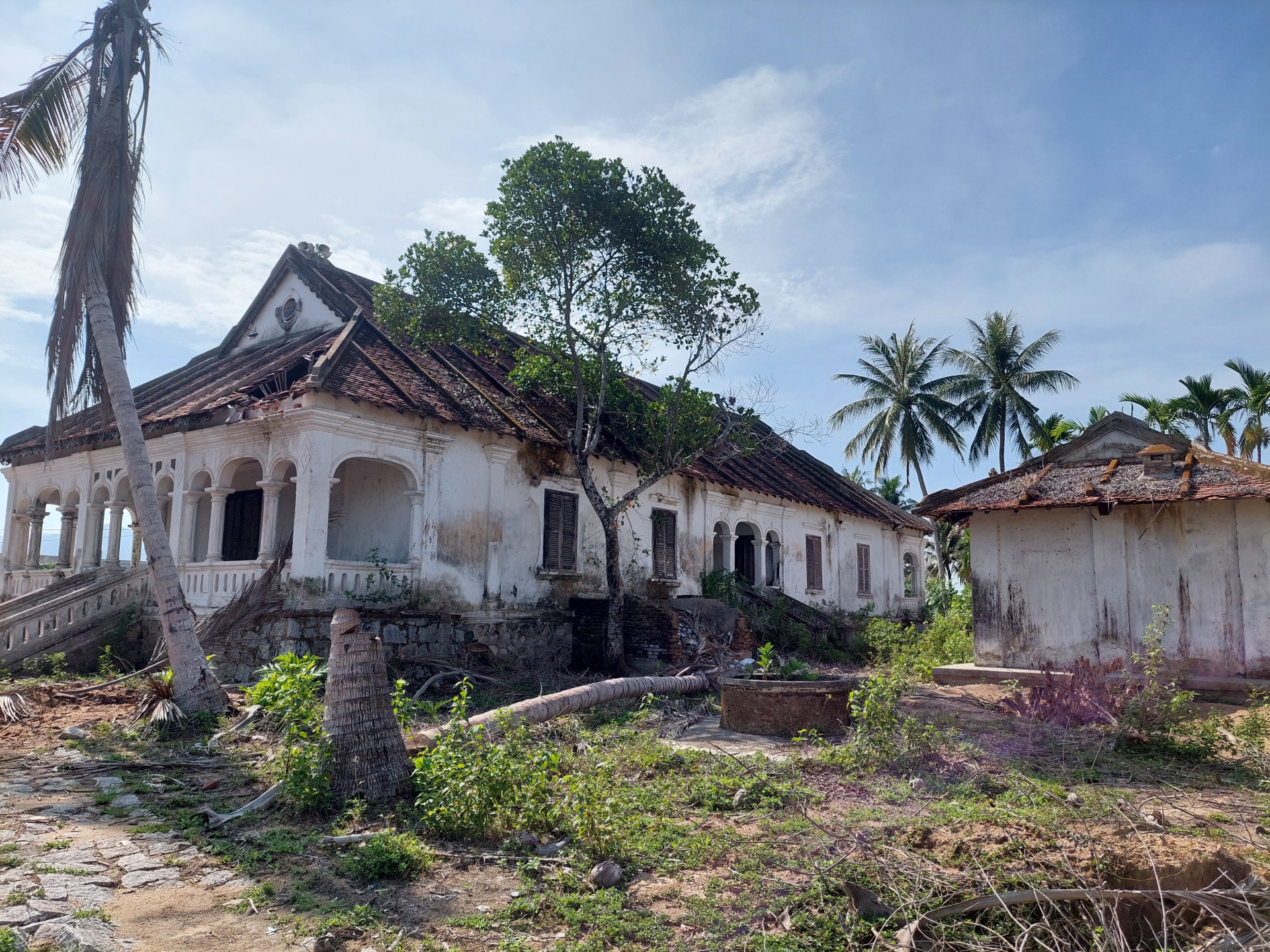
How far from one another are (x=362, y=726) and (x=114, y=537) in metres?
13.1

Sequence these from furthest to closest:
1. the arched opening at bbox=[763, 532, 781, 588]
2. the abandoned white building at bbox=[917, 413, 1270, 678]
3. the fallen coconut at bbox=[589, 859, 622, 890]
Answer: the arched opening at bbox=[763, 532, 781, 588]
the abandoned white building at bbox=[917, 413, 1270, 678]
the fallen coconut at bbox=[589, 859, 622, 890]

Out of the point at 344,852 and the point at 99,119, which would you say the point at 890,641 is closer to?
the point at 344,852

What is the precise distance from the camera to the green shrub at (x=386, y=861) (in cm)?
535

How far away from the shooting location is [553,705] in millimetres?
9797

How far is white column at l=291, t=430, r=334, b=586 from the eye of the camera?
12.8 metres

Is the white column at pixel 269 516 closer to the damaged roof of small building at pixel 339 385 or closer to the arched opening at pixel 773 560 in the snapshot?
the damaged roof of small building at pixel 339 385

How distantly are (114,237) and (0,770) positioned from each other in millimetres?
6452

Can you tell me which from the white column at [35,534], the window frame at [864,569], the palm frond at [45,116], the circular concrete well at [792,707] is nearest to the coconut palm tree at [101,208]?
the palm frond at [45,116]

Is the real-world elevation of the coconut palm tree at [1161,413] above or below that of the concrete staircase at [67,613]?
above

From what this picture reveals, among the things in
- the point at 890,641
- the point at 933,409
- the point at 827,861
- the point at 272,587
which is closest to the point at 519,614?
the point at 272,587

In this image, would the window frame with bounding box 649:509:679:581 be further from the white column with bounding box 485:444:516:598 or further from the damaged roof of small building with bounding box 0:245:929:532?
the white column with bounding box 485:444:516:598

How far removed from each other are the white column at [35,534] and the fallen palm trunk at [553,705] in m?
13.9

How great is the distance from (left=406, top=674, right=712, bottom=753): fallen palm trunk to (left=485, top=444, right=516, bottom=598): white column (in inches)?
151

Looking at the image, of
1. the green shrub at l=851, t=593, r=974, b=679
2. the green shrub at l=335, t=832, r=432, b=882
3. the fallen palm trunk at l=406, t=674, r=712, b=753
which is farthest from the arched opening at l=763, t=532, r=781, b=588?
the green shrub at l=335, t=832, r=432, b=882
